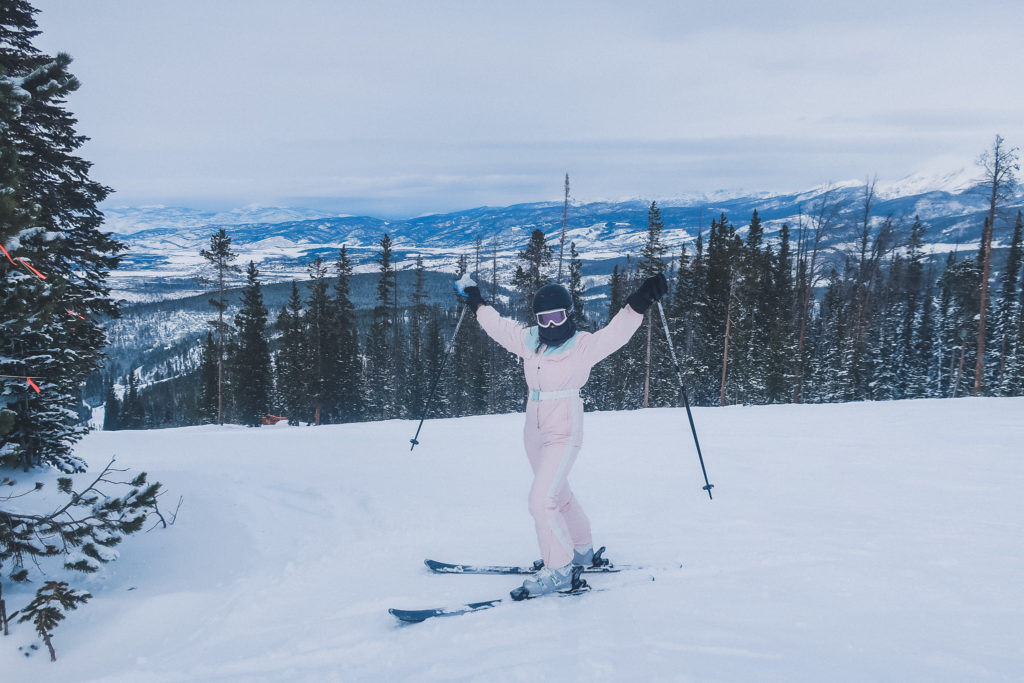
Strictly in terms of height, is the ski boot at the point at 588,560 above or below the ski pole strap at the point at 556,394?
below

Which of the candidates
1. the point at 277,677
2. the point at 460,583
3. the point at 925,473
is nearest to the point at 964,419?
the point at 925,473

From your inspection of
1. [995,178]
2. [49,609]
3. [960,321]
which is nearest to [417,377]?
[995,178]

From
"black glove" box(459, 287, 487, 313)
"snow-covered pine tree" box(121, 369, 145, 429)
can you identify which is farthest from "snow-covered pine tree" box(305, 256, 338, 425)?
"snow-covered pine tree" box(121, 369, 145, 429)

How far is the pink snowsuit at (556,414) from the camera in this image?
12.5 ft

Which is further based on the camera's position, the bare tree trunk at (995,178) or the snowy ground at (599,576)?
the bare tree trunk at (995,178)

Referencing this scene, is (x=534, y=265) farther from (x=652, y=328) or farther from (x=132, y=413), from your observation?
(x=132, y=413)

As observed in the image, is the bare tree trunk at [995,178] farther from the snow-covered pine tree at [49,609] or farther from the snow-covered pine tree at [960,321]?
the snow-covered pine tree at [49,609]

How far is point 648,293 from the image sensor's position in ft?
12.6

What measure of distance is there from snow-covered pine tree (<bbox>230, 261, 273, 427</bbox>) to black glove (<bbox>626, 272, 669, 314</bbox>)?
121 feet

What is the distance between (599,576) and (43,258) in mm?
5577

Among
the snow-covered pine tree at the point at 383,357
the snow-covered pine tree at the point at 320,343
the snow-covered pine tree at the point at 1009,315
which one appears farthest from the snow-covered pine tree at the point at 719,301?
the snow-covered pine tree at the point at 320,343

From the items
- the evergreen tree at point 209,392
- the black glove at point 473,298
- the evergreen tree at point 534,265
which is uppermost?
the evergreen tree at point 534,265

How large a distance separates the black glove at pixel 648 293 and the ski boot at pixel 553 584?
1981 millimetres

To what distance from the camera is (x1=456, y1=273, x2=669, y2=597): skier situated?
380 cm
